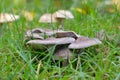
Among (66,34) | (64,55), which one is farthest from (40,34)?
(64,55)

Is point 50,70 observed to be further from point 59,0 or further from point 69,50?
point 59,0

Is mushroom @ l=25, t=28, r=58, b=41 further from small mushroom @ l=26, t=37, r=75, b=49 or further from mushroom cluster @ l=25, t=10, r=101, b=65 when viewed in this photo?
small mushroom @ l=26, t=37, r=75, b=49

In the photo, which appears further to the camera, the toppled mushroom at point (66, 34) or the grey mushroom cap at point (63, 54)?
the toppled mushroom at point (66, 34)

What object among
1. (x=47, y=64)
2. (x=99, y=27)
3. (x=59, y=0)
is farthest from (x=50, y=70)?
(x=59, y=0)

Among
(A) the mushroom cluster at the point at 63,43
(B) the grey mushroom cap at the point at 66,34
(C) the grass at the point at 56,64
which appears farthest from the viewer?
(B) the grey mushroom cap at the point at 66,34

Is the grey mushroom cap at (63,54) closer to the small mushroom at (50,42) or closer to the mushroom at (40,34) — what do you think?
the small mushroom at (50,42)

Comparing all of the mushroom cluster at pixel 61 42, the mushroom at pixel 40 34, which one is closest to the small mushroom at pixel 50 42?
the mushroom cluster at pixel 61 42

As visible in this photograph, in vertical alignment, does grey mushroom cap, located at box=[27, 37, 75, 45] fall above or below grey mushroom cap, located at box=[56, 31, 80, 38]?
below

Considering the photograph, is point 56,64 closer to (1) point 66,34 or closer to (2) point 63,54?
(2) point 63,54

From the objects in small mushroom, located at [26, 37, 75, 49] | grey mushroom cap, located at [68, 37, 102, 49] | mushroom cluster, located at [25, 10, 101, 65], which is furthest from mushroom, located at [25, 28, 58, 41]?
grey mushroom cap, located at [68, 37, 102, 49]

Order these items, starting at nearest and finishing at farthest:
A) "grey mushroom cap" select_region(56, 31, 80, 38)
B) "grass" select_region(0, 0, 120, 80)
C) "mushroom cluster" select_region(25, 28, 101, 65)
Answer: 1. "grass" select_region(0, 0, 120, 80)
2. "mushroom cluster" select_region(25, 28, 101, 65)
3. "grey mushroom cap" select_region(56, 31, 80, 38)

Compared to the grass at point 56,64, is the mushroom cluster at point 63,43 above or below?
above
